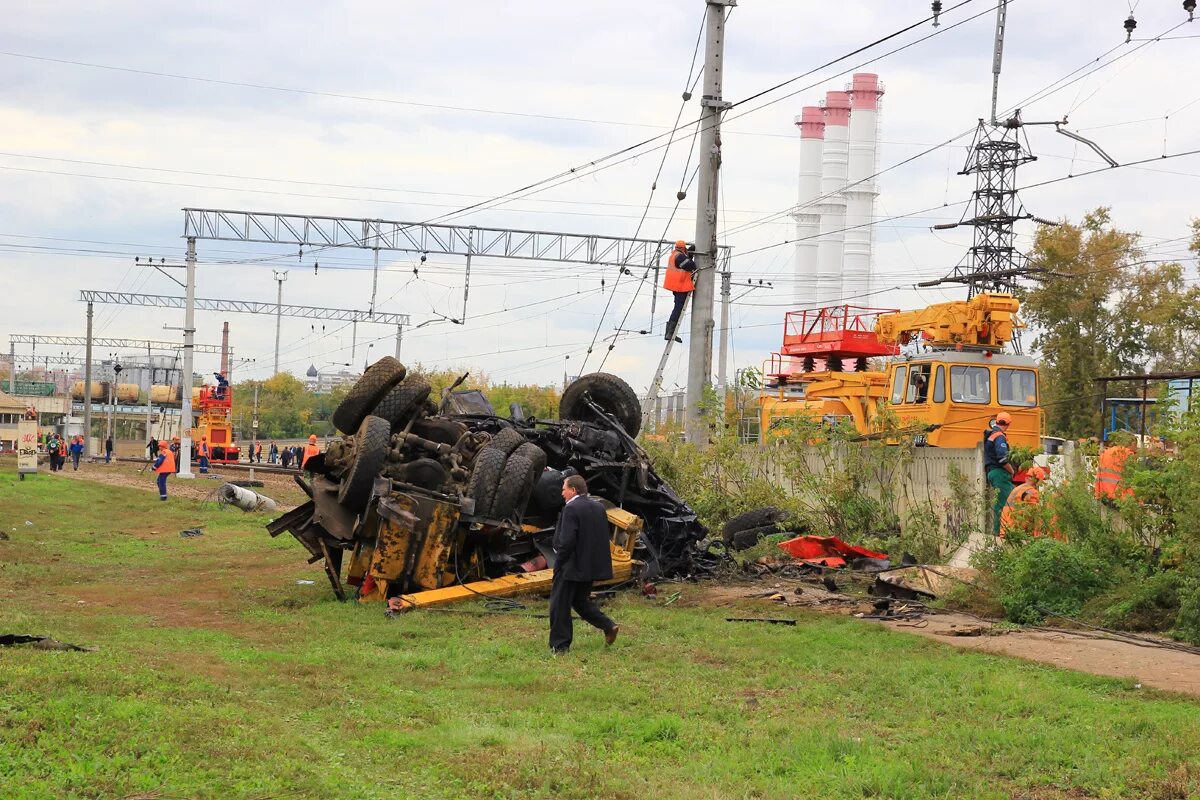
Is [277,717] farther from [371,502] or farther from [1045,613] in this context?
[1045,613]

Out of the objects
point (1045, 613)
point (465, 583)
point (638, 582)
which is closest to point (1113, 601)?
point (1045, 613)

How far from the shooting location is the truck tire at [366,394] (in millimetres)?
15219

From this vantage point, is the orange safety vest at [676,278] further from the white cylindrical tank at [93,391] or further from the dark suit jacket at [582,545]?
the white cylindrical tank at [93,391]

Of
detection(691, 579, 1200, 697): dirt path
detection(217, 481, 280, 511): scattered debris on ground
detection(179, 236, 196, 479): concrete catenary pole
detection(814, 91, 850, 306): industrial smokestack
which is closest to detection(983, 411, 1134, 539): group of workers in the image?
detection(691, 579, 1200, 697): dirt path

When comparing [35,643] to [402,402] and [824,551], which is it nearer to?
[402,402]

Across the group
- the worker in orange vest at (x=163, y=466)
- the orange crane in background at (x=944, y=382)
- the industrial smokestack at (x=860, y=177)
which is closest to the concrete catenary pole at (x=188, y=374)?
the worker in orange vest at (x=163, y=466)

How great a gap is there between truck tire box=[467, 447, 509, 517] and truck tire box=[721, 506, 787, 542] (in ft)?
20.8

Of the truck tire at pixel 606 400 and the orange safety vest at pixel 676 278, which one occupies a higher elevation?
the orange safety vest at pixel 676 278

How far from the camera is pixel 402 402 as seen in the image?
15.2 metres

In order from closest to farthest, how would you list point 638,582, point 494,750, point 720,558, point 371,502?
point 494,750 < point 371,502 < point 638,582 < point 720,558

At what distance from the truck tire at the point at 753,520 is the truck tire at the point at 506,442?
18.9 ft

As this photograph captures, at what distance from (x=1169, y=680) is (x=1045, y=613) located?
9.75 feet

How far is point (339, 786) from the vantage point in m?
6.31

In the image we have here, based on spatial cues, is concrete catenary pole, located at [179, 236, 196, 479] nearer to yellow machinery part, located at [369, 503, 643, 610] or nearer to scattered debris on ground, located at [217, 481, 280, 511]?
scattered debris on ground, located at [217, 481, 280, 511]
